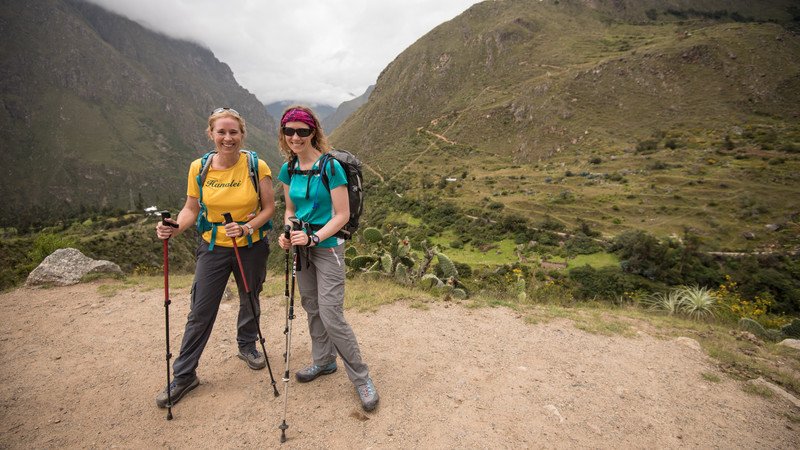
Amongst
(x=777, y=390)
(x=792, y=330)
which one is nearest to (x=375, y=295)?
(x=777, y=390)

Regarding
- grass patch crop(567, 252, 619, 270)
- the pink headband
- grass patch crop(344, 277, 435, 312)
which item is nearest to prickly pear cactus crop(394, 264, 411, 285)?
grass patch crop(344, 277, 435, 312)

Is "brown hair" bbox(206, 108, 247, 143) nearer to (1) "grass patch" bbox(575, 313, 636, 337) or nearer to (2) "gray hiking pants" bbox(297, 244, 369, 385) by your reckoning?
(2) "gray hiking pants" bbox(297, 244, 369, 385)

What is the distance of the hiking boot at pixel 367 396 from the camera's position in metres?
3.73

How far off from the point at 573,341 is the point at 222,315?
622cm

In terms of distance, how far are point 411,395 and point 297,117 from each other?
3.26m

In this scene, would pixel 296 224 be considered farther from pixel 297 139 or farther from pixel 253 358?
pixel 253 358

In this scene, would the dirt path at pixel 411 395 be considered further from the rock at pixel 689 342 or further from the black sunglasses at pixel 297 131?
the black sunglasses at pixel 297 131

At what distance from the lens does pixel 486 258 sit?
3972cm

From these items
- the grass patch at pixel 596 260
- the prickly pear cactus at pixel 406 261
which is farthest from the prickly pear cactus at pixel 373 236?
the grass patch at pixel 596 260

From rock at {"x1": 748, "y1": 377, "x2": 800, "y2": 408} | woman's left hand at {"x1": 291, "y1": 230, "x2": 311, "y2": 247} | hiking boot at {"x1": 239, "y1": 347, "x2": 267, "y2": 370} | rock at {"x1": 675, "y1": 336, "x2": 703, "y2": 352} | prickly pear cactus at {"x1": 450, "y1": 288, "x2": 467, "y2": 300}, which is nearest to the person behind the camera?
woman's left hand at {"x1": 291, "y1": 230, "x2": 311, "y2": 247}

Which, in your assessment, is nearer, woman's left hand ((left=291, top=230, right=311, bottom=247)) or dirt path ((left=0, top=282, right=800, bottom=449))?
woman's left hand ((left=291, top=230, right=311, bottom=247))

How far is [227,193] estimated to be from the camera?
3.79 metres

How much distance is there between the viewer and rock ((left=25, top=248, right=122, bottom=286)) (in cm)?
866

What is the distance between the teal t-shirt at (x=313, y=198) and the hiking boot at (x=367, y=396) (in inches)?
61.5
